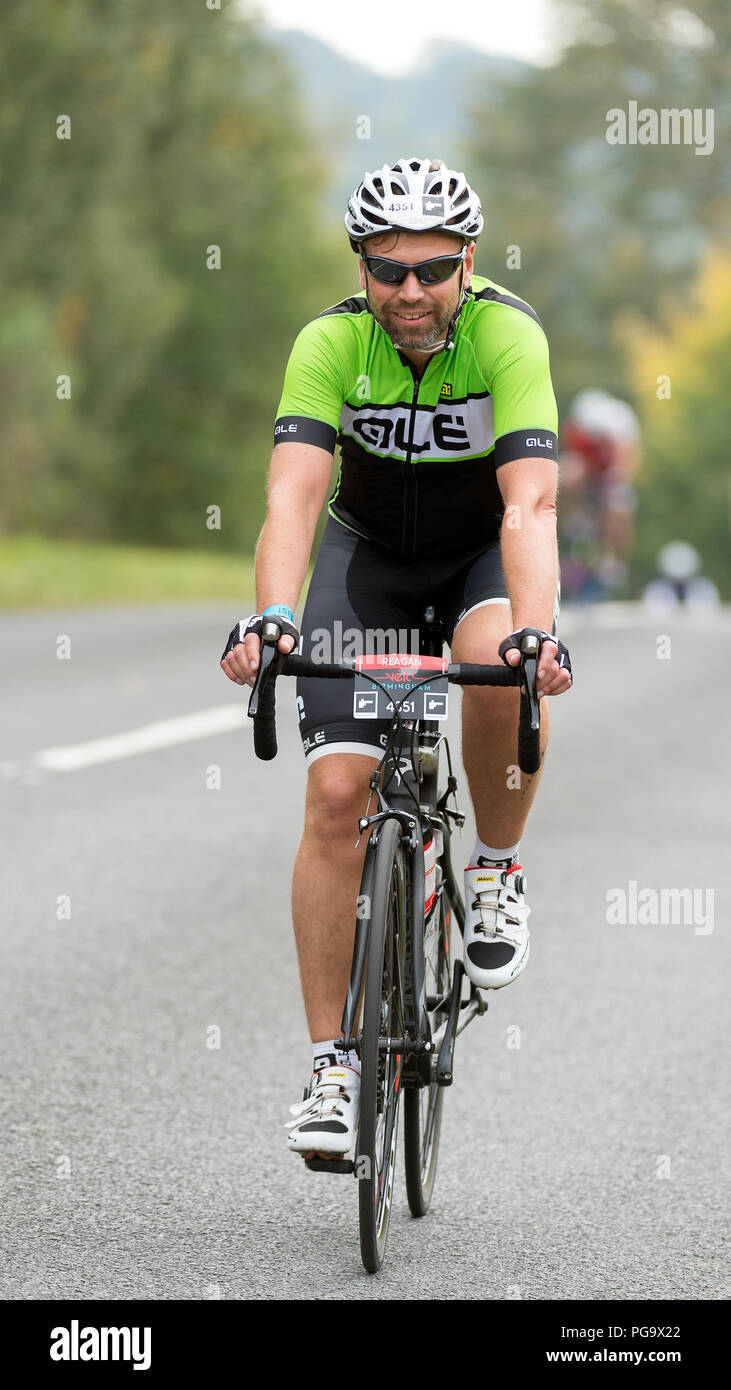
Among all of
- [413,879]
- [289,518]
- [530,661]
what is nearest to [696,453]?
[289,518]

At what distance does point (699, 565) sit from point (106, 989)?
55050mm

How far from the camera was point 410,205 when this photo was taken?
13.7 feet

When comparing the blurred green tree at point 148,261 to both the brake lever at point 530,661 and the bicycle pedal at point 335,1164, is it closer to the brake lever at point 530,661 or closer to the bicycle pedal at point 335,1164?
the brake lever at point 530,661

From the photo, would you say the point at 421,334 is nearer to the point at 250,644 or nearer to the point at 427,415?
the point at 427,415

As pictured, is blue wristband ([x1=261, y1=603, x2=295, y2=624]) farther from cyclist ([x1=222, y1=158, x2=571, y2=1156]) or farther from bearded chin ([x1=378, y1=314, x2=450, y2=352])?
bearded chin ([x1=378, y1=314, x2=450, y2=352])

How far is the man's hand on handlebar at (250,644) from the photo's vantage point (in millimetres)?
3922

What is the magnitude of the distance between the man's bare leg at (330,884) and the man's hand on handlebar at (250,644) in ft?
1.22

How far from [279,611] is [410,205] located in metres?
0.89

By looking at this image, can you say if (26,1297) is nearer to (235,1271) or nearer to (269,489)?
(235,1271)

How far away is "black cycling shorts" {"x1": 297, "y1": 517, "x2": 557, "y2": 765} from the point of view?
443cm

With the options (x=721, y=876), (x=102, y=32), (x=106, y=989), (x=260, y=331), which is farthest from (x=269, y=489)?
(x=260, y=331)

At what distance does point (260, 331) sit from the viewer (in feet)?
171

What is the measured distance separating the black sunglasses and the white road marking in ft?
22.0

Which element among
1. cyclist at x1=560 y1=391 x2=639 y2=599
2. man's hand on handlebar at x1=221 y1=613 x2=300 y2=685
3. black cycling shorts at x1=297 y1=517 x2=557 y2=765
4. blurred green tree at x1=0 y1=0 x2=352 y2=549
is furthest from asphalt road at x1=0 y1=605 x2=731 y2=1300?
blurred green tree at x1=0 y1=0 x2=352 y2=549
